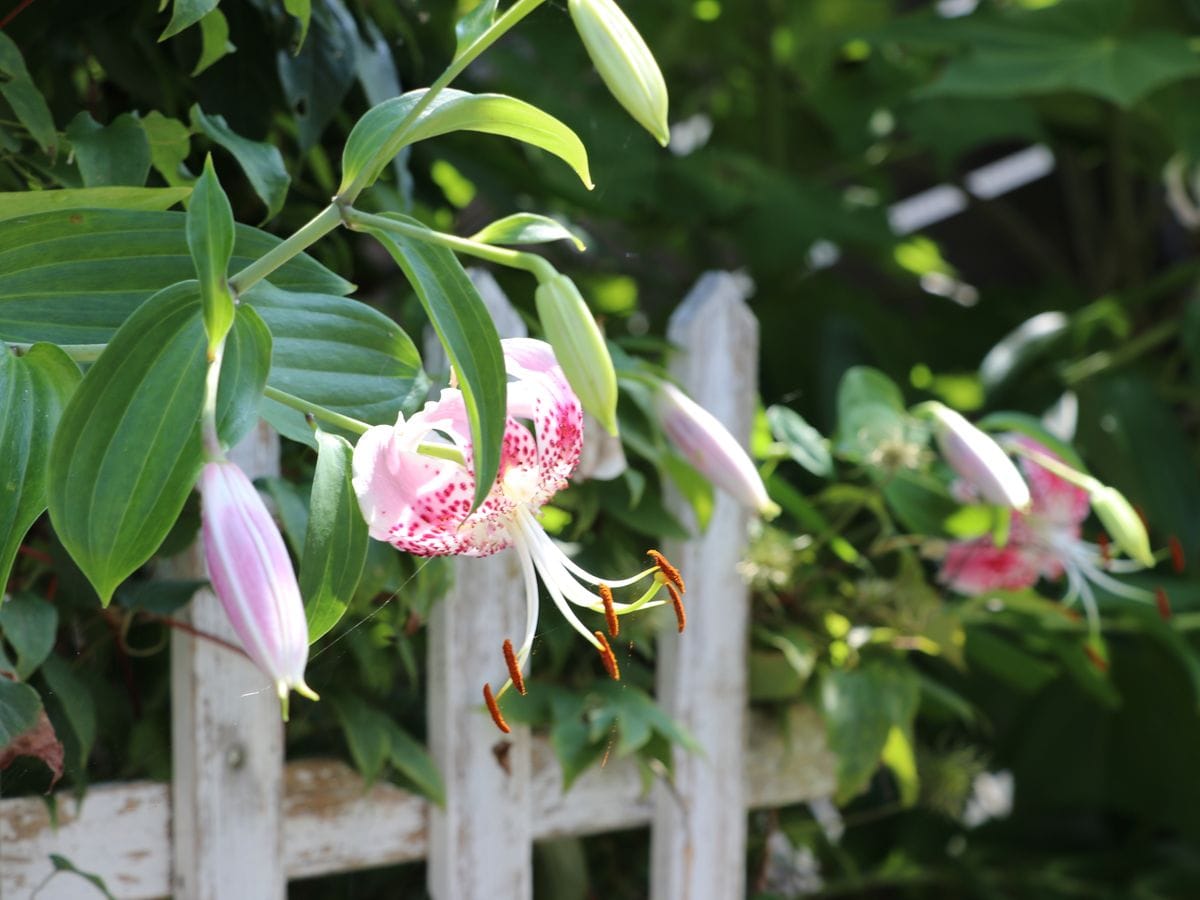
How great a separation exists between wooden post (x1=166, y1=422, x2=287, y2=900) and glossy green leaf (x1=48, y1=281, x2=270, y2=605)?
340 mm

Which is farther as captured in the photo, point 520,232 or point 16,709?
point 16,709

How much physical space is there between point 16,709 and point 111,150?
0.78 feet

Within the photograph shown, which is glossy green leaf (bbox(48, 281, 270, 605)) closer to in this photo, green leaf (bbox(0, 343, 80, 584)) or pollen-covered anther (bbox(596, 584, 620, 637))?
green leaf (bbox(0, 343, 80, 584))

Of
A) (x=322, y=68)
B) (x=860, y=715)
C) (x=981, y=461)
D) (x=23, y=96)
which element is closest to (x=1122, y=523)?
(x=981, y=461)

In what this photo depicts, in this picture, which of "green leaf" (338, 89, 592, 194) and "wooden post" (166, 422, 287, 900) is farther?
"wooden post" (166, 422, 287, 900)

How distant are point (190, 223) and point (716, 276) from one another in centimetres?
58

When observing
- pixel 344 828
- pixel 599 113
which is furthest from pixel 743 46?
pixel 344 828

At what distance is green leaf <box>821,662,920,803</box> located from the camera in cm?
93

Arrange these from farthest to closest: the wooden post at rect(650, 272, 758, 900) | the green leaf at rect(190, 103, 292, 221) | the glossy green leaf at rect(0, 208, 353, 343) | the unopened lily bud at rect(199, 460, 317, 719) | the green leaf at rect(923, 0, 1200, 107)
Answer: the green leaf at rect(923, 0, 1200, 107), the wooden post at rect(650, 272, 758, 900), the green leaf at rect(190, 103, 292, 221), the glossy green leaf at rect(0, 208, 353, 343), the unopened lily bud at rect(199, 460, 317, 719)

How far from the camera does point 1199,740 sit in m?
1.34

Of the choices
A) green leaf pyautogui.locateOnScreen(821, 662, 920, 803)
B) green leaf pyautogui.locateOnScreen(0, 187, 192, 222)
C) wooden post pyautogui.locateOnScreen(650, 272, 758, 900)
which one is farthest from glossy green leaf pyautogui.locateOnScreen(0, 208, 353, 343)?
green leaf pyautogui.locateOnScreen(821, 662, 920, 803)

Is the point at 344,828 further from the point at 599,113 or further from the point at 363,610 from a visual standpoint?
the point at 599,113

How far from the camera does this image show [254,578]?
37 cm

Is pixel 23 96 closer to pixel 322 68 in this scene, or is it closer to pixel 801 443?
pixel 322 68
